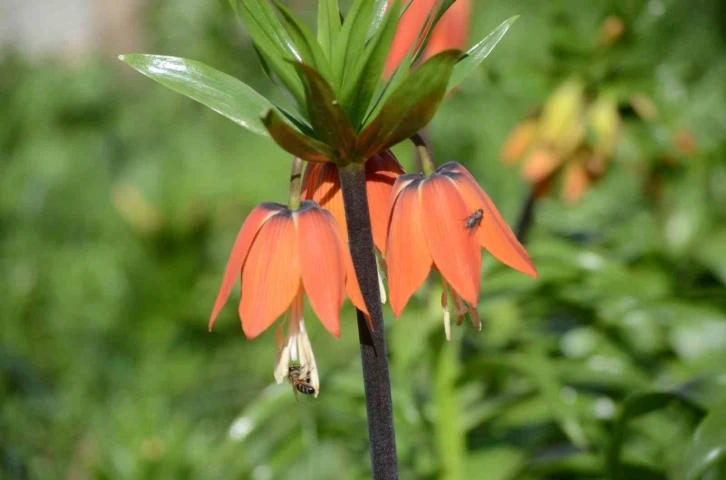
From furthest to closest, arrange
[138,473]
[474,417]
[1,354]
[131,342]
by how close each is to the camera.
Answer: [131,342], [1,354], [138,473], [474,417]

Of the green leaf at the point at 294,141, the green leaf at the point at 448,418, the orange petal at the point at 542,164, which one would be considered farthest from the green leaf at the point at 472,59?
the orange petal at the point at 542,164

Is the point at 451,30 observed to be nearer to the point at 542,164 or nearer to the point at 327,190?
the point at 542,164

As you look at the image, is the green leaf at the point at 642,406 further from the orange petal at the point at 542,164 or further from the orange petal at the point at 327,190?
the orange petal at the point at 542,164

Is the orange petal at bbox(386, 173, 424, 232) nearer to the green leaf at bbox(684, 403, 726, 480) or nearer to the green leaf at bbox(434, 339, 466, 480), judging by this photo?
the green leaf at bbox(684, 403, 726, 480)

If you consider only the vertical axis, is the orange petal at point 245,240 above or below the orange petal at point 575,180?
below

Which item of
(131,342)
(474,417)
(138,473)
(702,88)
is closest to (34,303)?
(131,342)

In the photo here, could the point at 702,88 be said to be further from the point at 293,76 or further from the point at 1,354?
the point at 293,76
